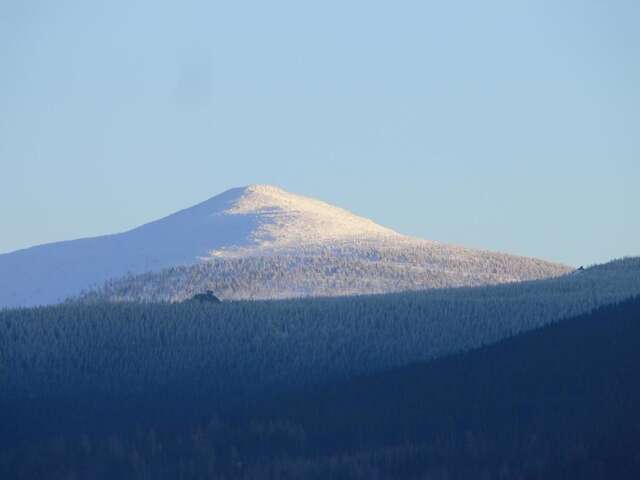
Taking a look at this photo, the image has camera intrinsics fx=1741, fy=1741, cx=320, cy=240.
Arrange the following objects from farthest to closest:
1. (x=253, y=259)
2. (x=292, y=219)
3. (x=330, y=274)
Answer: (x=292, y=219) < (x=253, y=259) < (x=330, y=274)

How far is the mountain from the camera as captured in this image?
49688mm

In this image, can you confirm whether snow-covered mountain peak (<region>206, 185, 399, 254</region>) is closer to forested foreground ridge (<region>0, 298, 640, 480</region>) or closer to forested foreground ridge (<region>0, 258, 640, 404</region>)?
forested foreground ridge (<region>0, 258, 640, 404</region>)

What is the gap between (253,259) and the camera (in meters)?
54.6

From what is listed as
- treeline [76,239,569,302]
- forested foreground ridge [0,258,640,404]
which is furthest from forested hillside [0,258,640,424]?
treeline [76,239,569,302]

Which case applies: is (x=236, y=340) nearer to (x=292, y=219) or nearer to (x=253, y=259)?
(x=253, y=259)

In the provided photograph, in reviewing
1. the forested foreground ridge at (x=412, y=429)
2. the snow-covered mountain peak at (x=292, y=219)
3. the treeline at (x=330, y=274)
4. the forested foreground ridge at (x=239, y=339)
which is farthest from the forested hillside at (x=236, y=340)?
the snow-covered mountain peak at (x=292, y=219)

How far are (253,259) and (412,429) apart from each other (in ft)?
107

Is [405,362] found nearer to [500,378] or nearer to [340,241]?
[500,378]

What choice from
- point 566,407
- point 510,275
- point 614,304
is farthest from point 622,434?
point 510,275

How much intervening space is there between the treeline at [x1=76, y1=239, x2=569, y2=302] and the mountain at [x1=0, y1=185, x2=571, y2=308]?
42 millimetres

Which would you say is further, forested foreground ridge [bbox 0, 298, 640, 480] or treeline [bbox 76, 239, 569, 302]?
treeline [bbox 76, 239, 569, 302]

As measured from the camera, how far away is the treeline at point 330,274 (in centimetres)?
4812

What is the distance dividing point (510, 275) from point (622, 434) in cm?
3338

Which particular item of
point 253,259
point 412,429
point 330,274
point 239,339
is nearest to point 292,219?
point 253,259
